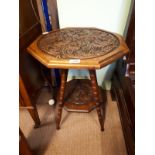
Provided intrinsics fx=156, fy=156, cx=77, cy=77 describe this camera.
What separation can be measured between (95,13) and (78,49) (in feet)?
1.63

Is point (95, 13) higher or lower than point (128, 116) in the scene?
higher

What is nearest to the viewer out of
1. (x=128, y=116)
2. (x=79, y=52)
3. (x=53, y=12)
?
(x=79, y=52)

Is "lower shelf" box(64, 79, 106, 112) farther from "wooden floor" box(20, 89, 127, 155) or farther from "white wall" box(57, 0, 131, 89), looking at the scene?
"white wall" box(57, 0, 131, 89)

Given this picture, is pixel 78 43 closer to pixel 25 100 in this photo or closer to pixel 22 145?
pixel 25 100

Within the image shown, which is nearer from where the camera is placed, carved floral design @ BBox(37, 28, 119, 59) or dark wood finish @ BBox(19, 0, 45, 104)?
carved floral design @ BBox(37, 28, 119, 59)

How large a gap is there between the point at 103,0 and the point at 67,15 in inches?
12.6

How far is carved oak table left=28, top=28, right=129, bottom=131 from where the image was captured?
887 mm

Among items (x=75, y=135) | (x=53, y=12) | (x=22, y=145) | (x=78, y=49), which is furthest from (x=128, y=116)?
(x=53, y=12)

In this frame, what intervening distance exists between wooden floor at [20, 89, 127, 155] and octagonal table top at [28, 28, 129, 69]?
0.65 metres

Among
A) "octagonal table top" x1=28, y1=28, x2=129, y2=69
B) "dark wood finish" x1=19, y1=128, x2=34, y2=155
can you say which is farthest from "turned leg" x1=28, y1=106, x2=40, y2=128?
"octagonal table top" x1=28, y1=28, x2=129, y2=69

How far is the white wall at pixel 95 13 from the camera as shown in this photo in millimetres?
1260

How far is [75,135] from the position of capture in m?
1.27

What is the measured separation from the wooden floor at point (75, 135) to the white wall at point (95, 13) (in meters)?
Answer: 0.77
